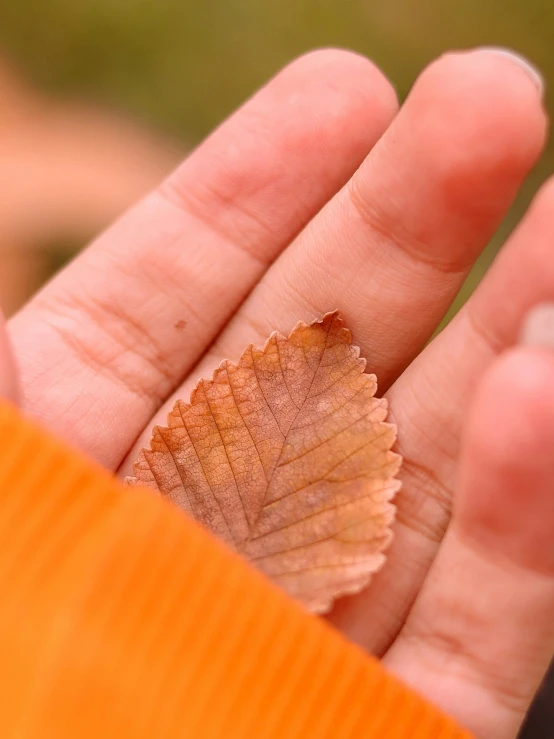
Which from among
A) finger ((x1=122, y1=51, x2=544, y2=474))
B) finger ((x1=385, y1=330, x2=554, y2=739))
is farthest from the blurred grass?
finger ((x1=385, y1=330, x2=554, y2=739))

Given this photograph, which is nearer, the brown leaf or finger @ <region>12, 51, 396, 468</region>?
the brown leaf

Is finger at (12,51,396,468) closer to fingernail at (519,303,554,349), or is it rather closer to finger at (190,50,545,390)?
finger at (190,50,545,390)

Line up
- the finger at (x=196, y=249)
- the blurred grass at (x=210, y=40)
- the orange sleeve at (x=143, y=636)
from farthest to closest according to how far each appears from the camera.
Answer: the blurred grass at (x=210, y=40) < the finger at (x=196, y=249) < the orange sleeve at (x=143, y=636)

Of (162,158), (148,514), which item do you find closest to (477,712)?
(148,514)

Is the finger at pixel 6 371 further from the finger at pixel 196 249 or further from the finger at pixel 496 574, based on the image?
the finger at pixel 496 574

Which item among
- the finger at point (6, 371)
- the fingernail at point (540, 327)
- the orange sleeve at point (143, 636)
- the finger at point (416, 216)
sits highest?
the finger at point (416, 216)

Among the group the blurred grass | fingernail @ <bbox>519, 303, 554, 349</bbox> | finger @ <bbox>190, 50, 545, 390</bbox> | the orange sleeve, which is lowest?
the orange sleeve

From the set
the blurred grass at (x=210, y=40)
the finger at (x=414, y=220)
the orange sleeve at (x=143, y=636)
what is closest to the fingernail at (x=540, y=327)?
the finger at (x=414, y=220)
